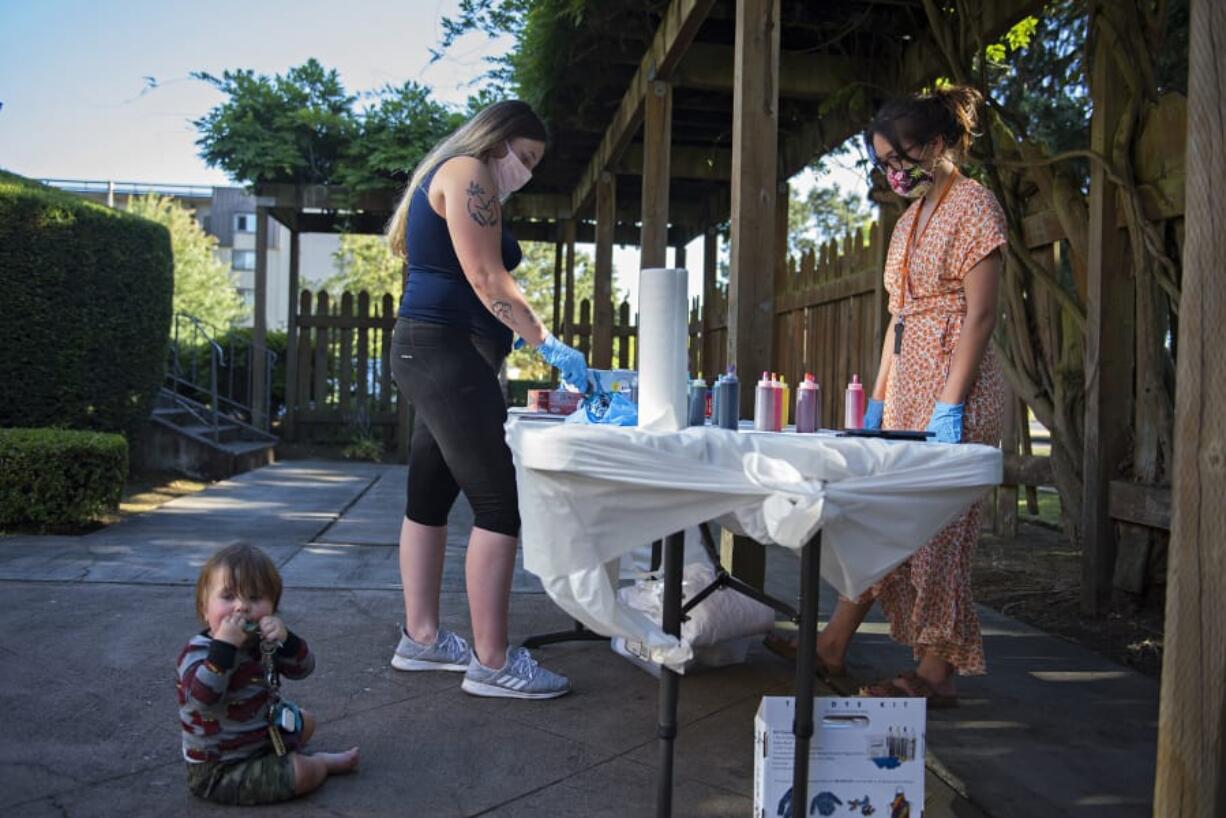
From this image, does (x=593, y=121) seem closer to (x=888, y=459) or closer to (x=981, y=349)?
(x=981, y=349)

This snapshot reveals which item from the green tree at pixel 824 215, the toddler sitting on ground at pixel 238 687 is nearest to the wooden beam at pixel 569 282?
the toddler sitting on ground at pixel 238 687

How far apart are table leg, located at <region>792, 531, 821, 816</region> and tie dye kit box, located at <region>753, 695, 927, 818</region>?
0.04 meters

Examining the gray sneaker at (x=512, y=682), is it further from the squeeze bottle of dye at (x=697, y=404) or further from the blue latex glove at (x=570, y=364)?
the squeeze bottle of dye at (x=697, y=404)

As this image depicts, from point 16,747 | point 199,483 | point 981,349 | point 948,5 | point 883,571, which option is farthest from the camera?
point 199,483

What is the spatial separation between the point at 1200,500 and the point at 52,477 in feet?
18.0

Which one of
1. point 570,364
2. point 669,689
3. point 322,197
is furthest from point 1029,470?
point 322,197

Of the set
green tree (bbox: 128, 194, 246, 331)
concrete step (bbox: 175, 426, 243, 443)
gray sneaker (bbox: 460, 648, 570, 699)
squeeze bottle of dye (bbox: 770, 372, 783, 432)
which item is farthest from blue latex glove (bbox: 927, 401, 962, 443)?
green tree (bbox: 128, 194, 246, 331)

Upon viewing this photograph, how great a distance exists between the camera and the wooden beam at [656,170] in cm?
602

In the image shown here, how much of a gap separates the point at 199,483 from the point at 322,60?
465 cm

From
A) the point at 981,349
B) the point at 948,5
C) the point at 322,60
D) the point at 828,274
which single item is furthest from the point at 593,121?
the point at 981,349

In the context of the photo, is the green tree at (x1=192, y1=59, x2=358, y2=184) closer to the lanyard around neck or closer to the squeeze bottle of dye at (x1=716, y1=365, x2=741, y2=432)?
the lanyard around neck

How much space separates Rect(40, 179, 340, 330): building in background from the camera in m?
56.4

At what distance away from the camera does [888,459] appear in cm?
198

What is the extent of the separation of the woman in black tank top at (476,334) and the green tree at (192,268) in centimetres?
3186
